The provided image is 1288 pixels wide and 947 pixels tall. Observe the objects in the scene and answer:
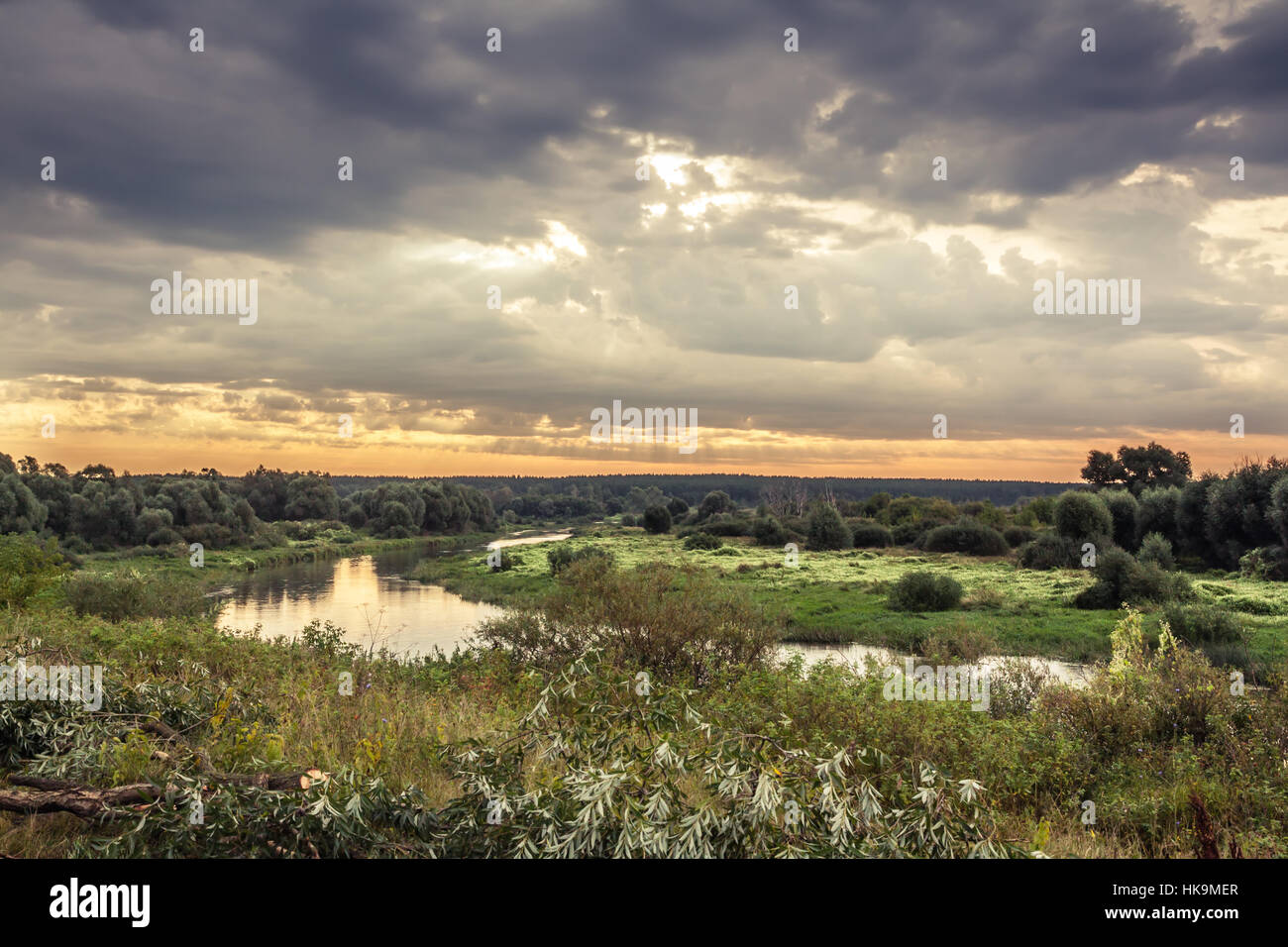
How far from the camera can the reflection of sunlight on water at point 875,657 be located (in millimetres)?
21547

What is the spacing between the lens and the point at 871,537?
66.2 meters

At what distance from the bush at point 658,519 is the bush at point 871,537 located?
59.2 feet

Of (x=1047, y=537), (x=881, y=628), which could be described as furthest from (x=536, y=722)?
(x=1047, y=537)

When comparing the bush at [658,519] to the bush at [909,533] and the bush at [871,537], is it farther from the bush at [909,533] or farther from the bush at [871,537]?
the bush at [909,533]

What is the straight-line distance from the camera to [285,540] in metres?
80.6

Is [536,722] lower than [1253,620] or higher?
higher

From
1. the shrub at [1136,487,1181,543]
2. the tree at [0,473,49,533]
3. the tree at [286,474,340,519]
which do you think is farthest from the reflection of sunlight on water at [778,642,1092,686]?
the tree at [286,474,340,519]

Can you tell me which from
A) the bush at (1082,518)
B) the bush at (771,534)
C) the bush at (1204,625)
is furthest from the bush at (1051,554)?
the bush at (771,534)

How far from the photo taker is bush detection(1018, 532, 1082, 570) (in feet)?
153

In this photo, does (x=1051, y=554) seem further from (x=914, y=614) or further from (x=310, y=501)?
(x=310, y=501)

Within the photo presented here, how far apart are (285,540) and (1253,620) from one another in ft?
258

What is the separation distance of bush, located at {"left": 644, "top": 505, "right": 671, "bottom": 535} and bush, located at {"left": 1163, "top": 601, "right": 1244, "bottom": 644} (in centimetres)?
5130
